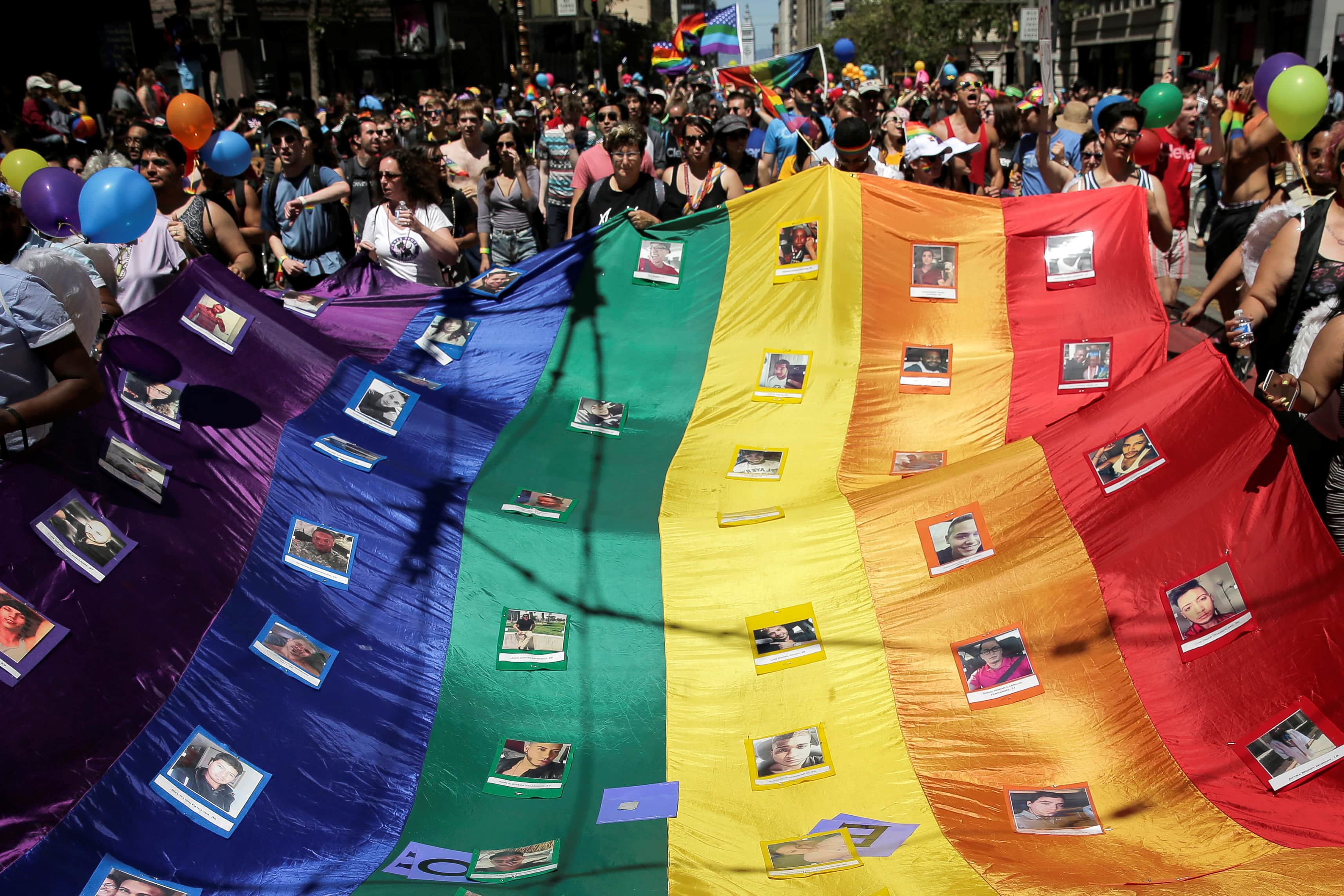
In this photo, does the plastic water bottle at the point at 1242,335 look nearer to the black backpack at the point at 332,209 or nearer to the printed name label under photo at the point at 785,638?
the printed name label under photo at the point at 785,638

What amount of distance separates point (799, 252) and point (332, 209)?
311cm

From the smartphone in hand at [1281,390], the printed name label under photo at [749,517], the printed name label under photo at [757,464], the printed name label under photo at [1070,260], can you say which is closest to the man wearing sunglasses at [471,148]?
the printed name label under photo at [757,464]

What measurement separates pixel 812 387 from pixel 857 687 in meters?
1.73

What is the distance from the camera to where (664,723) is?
11.9ft

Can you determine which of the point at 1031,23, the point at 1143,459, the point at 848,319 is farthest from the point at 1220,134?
the point at 1143,459

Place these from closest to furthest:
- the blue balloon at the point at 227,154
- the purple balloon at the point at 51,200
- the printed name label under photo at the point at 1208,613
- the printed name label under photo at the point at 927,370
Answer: the printed name label under photo at the point at 1208,613
the purple balloon at the point at 51,200
the printed name label under photo at the point at 927,370
the blue balloon at the point at 227,154

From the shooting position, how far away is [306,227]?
6.46 meters

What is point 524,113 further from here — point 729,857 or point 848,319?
point 729,857

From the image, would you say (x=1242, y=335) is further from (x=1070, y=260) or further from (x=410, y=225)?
(x=410, y=225)

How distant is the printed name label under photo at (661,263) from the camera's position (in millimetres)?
5570

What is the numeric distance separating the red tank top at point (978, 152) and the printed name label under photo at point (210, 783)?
6211 mm

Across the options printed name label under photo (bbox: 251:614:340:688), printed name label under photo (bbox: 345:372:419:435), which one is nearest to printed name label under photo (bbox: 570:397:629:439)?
printed name label under photo (bbox: 345:372:419:435)

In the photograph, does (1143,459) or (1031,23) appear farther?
(1031,23)

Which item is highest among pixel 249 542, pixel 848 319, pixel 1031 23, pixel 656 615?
pixel 1031 23
